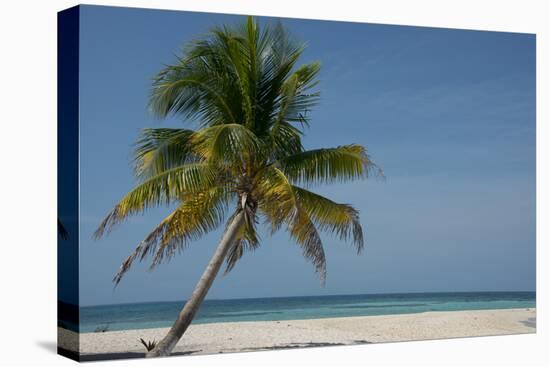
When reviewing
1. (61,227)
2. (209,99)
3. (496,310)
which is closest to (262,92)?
(209,99)

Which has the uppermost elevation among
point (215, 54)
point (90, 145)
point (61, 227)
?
point (215, 54)

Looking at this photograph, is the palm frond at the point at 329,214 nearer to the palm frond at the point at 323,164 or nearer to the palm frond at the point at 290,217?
the palm frond at the point at 290,217

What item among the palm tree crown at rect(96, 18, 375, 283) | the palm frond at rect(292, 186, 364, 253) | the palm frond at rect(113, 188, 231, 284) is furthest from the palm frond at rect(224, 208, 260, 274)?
the palm frond at rect(292, 186, 364, 253)

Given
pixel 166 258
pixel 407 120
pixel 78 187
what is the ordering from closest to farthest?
pixel 78 187 < pixel 166 258 < pixel 407 120

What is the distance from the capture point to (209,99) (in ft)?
50.4

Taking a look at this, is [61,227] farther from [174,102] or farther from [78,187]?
[174,102]

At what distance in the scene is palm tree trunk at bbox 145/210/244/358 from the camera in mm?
14938

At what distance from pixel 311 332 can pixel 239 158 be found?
283cm

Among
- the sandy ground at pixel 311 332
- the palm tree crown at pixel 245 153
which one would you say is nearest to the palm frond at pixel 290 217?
the palm tree crown at pixel 245 153

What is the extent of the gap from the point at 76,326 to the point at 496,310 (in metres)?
6.55

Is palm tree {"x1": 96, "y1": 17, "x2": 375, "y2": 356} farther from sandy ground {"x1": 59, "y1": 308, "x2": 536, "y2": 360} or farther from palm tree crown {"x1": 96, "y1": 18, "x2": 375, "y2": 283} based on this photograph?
sandy ground {"x1": 59, "y1": 308, "x2": 536, "y2": 360}

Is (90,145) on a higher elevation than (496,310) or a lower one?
higher

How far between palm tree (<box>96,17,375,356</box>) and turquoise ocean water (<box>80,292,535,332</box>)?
139 centimetres

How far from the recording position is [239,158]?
15086mm
